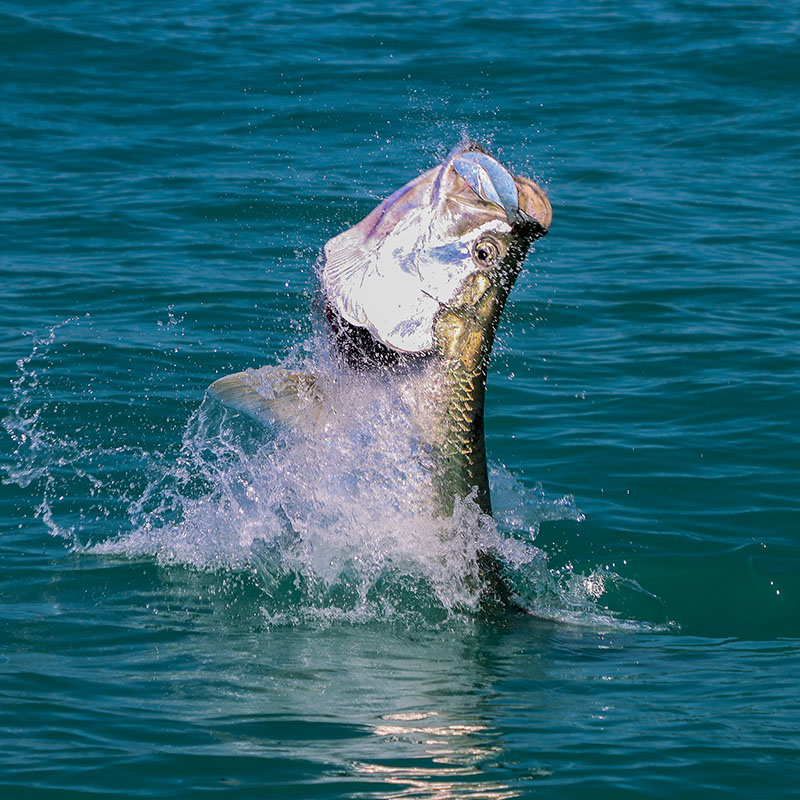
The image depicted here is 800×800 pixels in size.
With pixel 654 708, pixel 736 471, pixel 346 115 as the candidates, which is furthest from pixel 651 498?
pixel 346 115

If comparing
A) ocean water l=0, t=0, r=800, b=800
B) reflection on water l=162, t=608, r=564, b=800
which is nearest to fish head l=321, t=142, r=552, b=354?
ocean water l=0, t=0, r=800, b=800

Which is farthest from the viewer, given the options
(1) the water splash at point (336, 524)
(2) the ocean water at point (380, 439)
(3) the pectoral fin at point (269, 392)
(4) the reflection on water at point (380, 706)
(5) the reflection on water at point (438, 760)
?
(1) the water splash at point (336, 524)

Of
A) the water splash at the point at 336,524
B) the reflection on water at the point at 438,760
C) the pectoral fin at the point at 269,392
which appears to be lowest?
the reflection on water at the point at 438,760

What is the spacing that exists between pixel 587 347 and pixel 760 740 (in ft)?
16.5

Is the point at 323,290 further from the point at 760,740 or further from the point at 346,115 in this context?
the point at 346,115

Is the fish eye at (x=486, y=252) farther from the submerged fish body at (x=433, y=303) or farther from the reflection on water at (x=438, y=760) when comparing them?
the reflection on water at (x=438, y=760)

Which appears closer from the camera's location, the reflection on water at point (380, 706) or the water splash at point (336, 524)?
the reflection on water at point (380, 706)

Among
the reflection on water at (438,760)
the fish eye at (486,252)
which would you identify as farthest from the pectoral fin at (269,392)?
the reflection on water at (438,760)

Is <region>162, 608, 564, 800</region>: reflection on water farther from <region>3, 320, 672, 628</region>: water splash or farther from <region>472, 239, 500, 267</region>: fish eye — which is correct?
<region>472, 239, 500, 267</region>: fish eye

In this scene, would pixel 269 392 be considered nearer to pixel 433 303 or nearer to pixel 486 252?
pixel 433 303

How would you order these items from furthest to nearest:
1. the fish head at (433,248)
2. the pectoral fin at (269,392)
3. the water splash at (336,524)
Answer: the water splash at (336,524) → the pectoral fin at (269,392) → the fish head at (433,248)

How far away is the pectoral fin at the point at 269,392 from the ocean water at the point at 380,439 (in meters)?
0.20

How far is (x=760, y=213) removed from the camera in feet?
38.1

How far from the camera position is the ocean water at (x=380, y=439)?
181 inches
